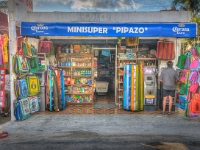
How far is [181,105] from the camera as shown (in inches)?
383

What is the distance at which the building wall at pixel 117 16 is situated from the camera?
9320 millimetres

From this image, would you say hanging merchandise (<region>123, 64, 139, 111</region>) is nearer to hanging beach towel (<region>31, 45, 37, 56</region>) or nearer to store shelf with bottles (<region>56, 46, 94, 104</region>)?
store shelf with bottles (<region>56, 46, 94, 104</region>)

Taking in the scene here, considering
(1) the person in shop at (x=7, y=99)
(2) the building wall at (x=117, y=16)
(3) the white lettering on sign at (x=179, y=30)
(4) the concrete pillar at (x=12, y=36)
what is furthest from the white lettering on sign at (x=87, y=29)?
(1) the person in shop at (x=7, y=99)

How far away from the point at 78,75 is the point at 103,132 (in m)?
4.57

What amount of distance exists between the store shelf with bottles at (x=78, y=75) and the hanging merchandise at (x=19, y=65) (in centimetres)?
270

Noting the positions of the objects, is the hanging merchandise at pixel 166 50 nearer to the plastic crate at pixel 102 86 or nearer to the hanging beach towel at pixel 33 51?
the plastic crate at pixel 102 86

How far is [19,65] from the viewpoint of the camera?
7465 mm

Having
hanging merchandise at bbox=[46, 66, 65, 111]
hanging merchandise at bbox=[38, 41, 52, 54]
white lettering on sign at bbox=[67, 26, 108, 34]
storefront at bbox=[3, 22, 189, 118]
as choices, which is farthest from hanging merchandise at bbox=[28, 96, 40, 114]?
white lettering on sign at bbox=[67, 26, 108, 34]

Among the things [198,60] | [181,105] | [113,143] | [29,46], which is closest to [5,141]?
[113,143]

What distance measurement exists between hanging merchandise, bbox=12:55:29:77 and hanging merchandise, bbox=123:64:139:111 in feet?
12.4

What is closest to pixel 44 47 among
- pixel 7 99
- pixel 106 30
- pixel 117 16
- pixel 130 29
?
pixel 7 99

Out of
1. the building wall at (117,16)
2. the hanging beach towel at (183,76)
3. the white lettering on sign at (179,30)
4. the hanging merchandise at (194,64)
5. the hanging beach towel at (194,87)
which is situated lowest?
the hanging beach towel at (194,87)

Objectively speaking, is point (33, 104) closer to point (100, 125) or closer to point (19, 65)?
point (19, 65)

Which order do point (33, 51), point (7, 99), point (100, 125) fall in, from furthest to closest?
point (7, 99) < point (33, 51) < point (100, 125)
